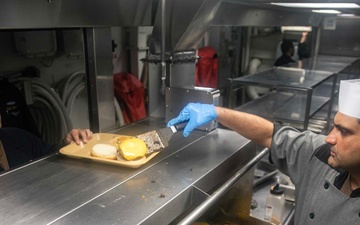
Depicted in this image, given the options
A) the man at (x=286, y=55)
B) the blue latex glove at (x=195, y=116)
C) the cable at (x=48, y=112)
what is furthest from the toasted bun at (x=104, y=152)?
the man at (x=286, y=55)

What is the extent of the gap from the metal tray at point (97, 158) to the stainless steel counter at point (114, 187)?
0.08 ft

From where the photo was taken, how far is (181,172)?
1.04 meters

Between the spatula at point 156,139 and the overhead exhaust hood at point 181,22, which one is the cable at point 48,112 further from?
the spatula at point 156,139

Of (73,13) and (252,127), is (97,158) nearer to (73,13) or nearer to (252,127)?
(73,13)

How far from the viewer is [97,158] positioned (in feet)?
3.43

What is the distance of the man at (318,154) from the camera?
100 cm

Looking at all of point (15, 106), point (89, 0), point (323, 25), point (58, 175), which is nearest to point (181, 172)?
point (58, 175)

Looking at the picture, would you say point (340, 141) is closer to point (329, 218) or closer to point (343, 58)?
point (329, 218)

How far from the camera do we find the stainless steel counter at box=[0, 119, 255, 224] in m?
0.80

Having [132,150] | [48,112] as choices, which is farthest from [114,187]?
[48,112]

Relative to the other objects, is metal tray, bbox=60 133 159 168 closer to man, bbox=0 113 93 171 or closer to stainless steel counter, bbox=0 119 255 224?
stainless steel counter, bbox=0 119 255 224

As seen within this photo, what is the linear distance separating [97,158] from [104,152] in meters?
0.03

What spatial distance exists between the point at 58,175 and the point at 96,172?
0.37 ft

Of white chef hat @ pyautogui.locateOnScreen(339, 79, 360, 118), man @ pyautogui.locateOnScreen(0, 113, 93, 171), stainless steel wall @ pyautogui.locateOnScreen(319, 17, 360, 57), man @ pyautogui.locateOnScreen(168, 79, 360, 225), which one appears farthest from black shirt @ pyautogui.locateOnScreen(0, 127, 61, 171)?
stainless steel wall @ pyautogui.locateOnScreen(319, 17, 360, 57)
